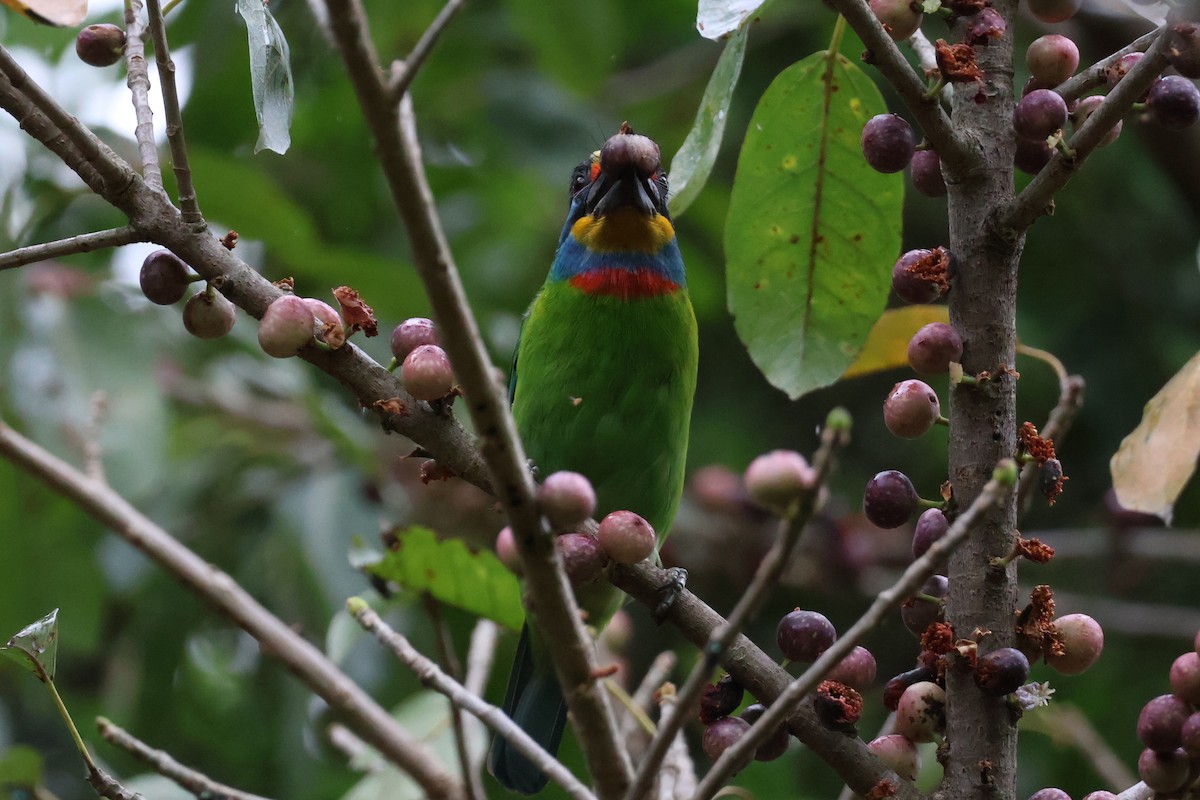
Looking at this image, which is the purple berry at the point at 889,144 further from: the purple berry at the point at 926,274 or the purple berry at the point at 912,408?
the purple berry at the point at 912,408

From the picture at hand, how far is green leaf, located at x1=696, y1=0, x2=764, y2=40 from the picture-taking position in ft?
5.71

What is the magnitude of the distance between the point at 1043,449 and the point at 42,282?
10.3 feet

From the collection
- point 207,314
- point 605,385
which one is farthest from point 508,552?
point 605,385

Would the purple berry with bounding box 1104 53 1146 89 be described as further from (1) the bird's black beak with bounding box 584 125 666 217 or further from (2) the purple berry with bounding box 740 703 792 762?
(2) the purple berry with bounding box 740 703 792 762

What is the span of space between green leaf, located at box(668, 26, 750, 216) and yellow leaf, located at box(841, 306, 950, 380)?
18.6 inches

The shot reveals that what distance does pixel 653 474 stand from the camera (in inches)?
121

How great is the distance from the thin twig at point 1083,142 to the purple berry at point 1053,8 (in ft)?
1.00

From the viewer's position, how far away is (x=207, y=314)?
1767mm

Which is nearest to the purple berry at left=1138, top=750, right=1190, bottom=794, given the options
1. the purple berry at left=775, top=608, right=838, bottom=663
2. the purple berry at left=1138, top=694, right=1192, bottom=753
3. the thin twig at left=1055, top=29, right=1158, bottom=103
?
the purple berry at left=1138, top=694, right=1192, bottom=753

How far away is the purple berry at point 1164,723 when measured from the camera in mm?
1556

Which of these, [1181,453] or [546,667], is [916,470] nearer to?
[546,667]

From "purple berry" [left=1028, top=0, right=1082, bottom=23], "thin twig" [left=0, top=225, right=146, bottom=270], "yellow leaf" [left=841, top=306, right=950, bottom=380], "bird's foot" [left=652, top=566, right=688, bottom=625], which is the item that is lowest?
"bird's foot" [left=652, top=566, right=688, bottom=625]

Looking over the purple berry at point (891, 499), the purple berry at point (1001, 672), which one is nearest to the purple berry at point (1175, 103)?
the purple berry at point (891, 499)

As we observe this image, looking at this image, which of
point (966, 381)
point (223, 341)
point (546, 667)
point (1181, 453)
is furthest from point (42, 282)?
point (1181, 453)
